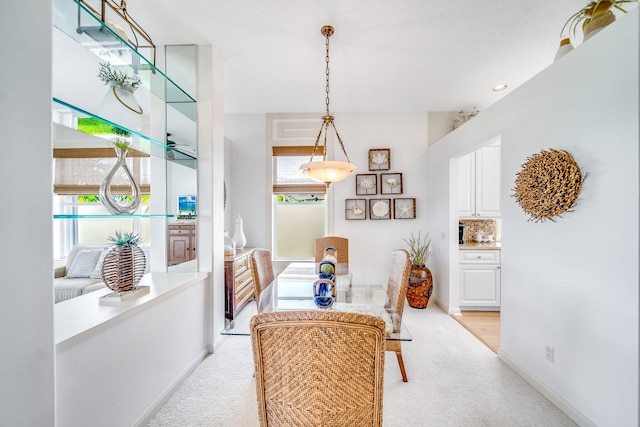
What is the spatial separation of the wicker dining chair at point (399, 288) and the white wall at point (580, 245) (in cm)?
90

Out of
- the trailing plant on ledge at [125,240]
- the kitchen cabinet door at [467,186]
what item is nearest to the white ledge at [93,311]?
the trailing plant on ledge at [125,240]

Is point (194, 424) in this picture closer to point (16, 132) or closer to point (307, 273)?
point (307, 273)

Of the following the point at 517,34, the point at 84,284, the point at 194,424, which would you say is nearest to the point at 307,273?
the point at 194,424

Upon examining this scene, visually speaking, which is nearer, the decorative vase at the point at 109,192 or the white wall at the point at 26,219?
the white wall at the point at 26,219

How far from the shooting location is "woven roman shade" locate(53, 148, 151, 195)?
133cm

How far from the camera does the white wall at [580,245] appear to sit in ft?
1.94

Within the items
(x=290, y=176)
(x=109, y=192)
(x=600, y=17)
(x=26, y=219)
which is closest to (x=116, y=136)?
(x=109, y=192)

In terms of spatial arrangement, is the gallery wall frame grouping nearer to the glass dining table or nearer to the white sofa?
the glass dining table

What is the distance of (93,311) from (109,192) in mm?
689

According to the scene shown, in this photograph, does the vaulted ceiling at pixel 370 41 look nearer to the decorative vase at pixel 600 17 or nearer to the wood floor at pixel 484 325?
the decorative vase at pixel 600 17

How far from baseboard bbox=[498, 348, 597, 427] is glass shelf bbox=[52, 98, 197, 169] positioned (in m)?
3.07

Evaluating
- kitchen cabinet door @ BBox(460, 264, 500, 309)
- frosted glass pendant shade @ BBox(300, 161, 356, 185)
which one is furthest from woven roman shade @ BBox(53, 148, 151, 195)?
kitchen cabinet door @ BBox(460, 264, 500, 309)

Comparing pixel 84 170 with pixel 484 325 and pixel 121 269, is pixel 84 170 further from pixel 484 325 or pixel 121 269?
pixel 484 325

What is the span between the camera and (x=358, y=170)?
13.3ft
